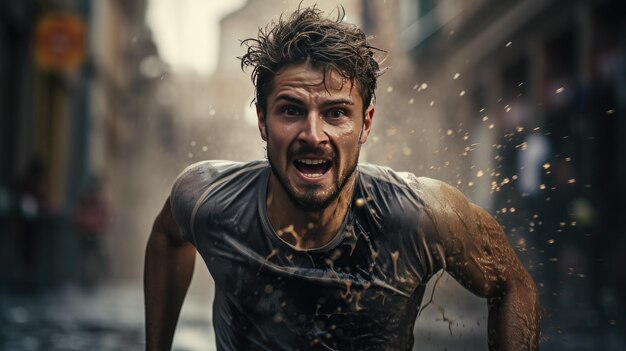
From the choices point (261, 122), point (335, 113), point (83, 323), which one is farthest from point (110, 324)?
point (335, 113)

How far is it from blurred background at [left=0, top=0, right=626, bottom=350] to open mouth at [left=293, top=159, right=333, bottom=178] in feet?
1.42

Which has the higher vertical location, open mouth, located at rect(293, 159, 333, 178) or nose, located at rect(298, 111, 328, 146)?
nose, located at rect(298, 111, 328, 146)

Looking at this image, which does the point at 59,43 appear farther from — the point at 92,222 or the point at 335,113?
the point at 335,113

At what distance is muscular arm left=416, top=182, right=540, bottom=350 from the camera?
121 inches

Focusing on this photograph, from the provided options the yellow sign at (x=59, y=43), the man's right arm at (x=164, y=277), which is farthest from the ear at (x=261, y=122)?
the yellow sign at (x=59, y=43)

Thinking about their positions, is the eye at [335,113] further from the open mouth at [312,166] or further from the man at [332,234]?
the open mouth at [312,166]

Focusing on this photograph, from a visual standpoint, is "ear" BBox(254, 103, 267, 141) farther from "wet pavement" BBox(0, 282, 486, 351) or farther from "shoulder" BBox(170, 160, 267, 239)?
"wet pavement" BBox(0, 282, 486, 351)

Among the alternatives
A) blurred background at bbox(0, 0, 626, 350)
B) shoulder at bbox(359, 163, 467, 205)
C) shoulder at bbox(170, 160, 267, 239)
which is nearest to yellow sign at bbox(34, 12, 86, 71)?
blurred background at bbox(0, 0, 626, 350)

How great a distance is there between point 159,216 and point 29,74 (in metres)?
15.1

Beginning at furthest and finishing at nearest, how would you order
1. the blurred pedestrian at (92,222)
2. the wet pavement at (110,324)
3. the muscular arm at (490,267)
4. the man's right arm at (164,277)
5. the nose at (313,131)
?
1. the blurred pedestrian at (92,222)
2. the wet pavement at (110,324)
3. the man's right arm at (164,277)
4. the muscular arm at (490,267)
5. the nose at (313,131)

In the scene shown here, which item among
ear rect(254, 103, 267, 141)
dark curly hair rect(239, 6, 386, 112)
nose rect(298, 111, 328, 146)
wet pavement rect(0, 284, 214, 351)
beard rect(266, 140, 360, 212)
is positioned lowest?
wet pavement rect(0, 284, 214, 351)

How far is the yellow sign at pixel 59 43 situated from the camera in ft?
47.5

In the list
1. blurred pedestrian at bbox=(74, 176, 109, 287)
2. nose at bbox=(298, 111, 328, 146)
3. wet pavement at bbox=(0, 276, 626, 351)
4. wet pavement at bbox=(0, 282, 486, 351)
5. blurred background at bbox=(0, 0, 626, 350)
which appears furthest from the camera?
blurred pedestrian at bbox=(74, 176, 109, 287)

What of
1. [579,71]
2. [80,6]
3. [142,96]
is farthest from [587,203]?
[142,96]
